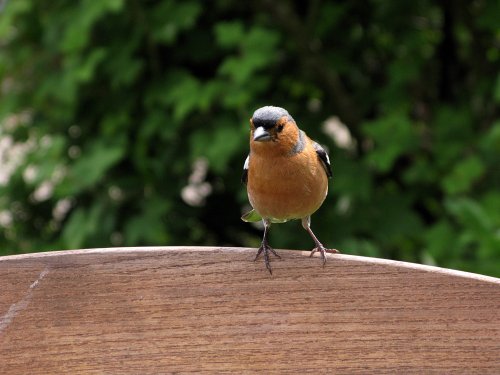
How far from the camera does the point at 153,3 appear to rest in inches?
165

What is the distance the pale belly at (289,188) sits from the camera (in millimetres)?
2406

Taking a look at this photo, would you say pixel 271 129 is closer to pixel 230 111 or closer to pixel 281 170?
pixel 281 170

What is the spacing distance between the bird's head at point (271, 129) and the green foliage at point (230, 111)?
4.27 ft

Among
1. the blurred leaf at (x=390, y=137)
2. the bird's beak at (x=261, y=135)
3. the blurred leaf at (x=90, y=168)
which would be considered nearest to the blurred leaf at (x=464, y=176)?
the blurred leaf at (x=390, y=137)

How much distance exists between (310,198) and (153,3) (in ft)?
6.79

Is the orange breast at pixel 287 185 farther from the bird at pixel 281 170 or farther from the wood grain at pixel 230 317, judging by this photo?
the wood grain at pixel 230 317

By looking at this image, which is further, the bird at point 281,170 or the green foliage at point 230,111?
the green foliage at point 230,111

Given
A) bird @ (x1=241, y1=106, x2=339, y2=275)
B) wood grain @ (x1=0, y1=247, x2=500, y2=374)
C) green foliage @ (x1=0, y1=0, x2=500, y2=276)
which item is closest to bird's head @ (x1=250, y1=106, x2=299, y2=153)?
bird @ (x1=241, y1=106, x2=339, y2=275)

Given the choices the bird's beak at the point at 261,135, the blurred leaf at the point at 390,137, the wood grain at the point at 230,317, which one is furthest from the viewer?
the blurred leaf at the point at 390,137

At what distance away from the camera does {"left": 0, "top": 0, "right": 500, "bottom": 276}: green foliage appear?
3.88 metres

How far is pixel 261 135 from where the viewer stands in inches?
93.8

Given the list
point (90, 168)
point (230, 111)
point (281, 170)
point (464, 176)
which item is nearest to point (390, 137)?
point (464, 176)

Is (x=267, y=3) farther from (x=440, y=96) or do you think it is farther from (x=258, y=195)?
(x=258, y=195)

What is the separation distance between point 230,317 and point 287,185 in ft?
2.62
